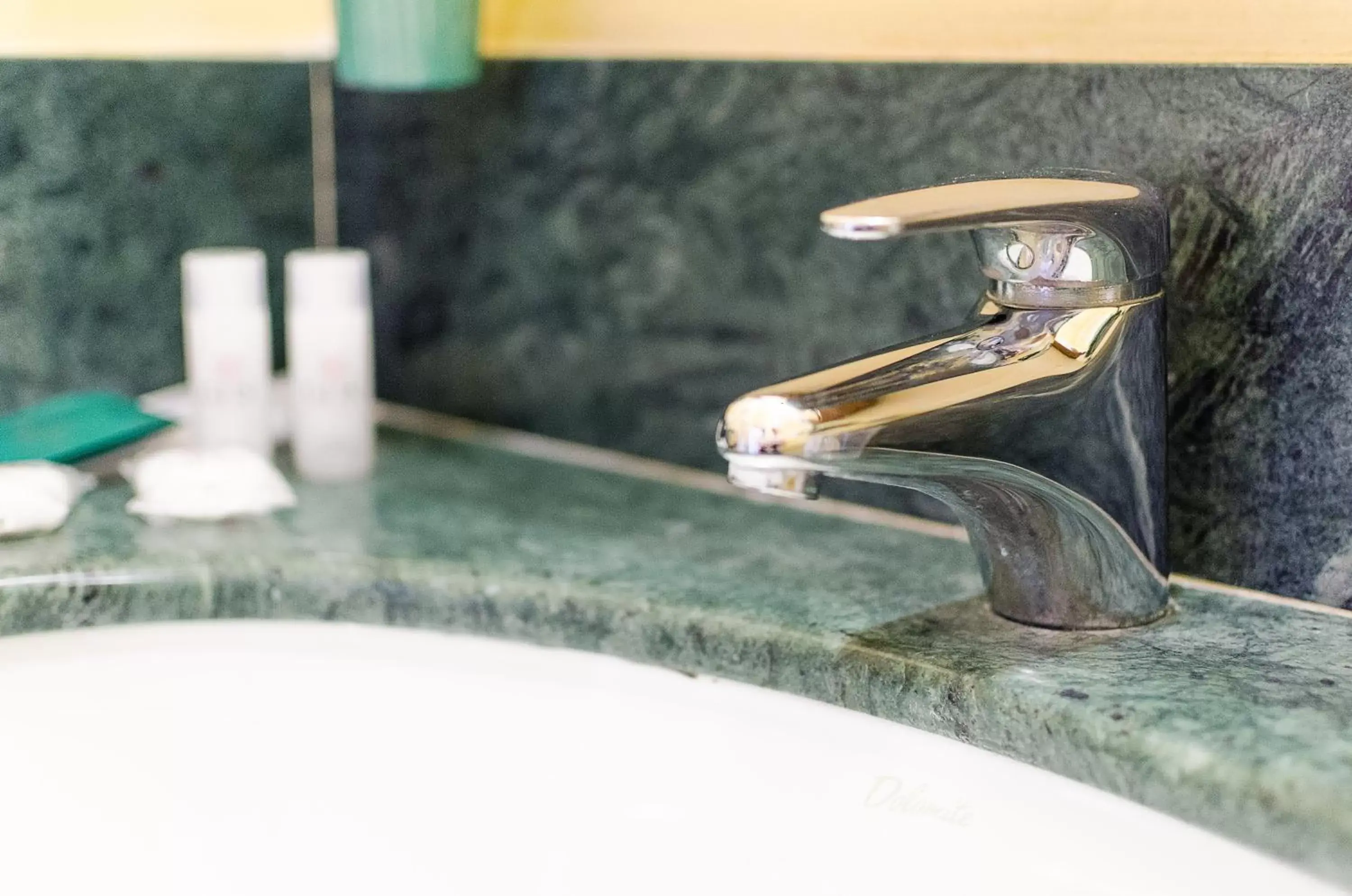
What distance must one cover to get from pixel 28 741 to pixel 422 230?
1.43 ft

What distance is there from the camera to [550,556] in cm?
76

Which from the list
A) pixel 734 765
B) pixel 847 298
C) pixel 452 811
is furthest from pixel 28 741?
pixel 847 298

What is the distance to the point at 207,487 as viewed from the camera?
807mm

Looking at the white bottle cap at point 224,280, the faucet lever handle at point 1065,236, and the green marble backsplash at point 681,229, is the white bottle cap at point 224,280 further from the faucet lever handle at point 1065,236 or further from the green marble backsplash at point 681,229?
the faucet lever handle at point 1065,236

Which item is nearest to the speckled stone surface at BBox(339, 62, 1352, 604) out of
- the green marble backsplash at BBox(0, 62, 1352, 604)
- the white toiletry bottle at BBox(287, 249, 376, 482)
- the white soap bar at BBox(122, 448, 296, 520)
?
the green marble backsplash at BBox(0, 62, 1352, 604)

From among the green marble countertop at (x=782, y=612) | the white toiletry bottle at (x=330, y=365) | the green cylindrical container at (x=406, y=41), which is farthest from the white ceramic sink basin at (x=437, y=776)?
the green cylindrical container at (x=406, y=41)

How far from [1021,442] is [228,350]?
51 cm

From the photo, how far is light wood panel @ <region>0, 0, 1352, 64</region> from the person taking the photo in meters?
0.67

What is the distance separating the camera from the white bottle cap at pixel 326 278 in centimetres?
89

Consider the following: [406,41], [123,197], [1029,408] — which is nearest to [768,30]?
[406,41]

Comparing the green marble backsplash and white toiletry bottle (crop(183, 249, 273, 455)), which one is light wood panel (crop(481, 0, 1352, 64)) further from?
white toiletry bottle (crop(183, 249, 273, 455))

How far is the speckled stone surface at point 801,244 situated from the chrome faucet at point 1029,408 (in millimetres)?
69

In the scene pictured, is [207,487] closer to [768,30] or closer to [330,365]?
[330,365]

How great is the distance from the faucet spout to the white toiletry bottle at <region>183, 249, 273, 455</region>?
410mm
